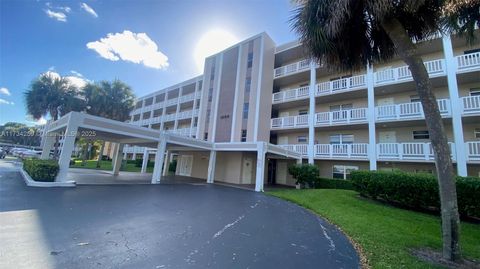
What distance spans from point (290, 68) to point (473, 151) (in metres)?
14.9

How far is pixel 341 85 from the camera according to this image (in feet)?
62.7

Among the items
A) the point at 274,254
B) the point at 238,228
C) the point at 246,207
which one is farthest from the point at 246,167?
the point at 274,254

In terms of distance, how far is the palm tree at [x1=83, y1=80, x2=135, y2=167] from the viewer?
26250mm

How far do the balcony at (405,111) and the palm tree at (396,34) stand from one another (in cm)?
934

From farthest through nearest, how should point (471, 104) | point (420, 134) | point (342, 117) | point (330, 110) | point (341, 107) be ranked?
point (330, 110)
point (341, 107)
point (342, 117)
point (420, 134)
point (471, 104)

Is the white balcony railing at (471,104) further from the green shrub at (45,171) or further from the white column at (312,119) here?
the green shrub at (45,171)

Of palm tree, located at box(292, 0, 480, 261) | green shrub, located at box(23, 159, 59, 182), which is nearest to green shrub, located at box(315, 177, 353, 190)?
palm tree, located at box(292, 0, 480, 261)

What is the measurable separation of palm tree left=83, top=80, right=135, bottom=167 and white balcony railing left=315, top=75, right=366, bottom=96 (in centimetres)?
2225

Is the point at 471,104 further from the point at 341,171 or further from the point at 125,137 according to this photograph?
the point at 125,137

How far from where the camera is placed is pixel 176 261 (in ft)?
14.3

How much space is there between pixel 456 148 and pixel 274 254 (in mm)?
15365

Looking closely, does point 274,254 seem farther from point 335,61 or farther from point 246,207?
point 335,61

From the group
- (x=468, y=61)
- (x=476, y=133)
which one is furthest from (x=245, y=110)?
(x=476, y=133)

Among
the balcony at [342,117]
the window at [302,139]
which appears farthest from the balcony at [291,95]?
the window at [302,139]
